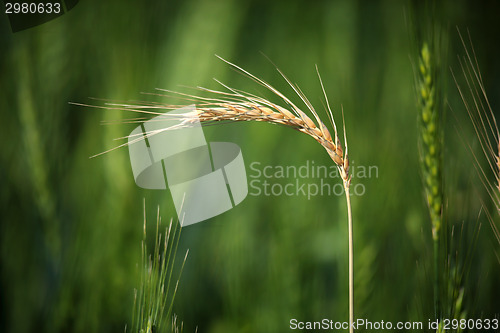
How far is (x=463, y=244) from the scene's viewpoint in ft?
2.93

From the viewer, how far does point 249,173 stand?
888 millimetres

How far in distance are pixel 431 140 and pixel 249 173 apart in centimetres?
37

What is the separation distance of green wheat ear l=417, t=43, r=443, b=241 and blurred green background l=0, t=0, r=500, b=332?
169 mm

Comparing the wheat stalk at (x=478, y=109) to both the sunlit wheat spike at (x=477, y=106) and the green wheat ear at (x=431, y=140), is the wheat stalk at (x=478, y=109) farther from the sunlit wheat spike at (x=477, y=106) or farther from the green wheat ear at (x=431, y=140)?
the green wheat ear at (x=431, y=140)

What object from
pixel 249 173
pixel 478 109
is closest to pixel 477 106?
pixel 478 109

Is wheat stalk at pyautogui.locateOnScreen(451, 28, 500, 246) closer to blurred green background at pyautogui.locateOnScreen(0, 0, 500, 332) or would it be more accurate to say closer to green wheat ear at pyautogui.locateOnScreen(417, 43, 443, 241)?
blurred green background at pyautogui.locateOnScreen(0, 0, 500, 332)

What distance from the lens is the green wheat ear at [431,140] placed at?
2.30ft

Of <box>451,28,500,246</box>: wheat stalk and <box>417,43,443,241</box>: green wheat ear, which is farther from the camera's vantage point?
<box>451,28,500,246</box>: wheat stalk

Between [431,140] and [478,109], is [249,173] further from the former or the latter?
[478,109]

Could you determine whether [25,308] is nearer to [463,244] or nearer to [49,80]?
[49,80]

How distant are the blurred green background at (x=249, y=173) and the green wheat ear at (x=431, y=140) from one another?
17 cm

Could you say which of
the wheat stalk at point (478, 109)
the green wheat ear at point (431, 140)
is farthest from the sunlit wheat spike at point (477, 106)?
the green wheat ear at point (431, 140)

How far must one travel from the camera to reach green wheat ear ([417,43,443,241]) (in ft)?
2.30

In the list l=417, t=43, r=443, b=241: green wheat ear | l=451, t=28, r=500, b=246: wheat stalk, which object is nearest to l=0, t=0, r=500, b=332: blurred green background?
l=451, t=28, r=500, b=246: wheat stalk
